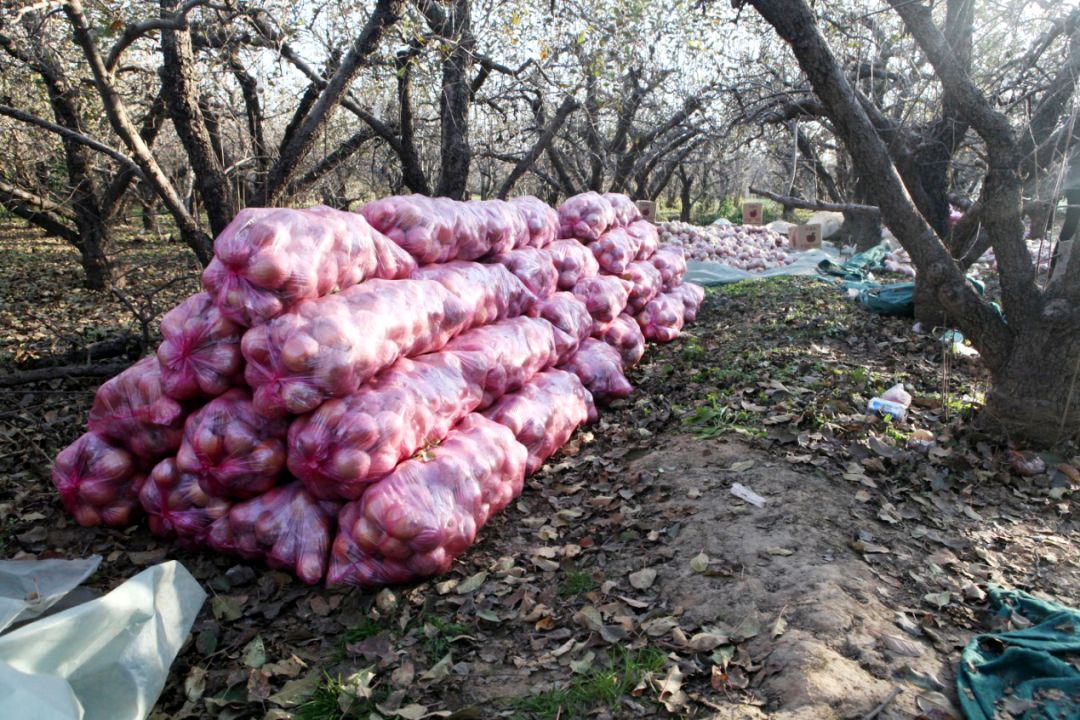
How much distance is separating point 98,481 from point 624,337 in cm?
370

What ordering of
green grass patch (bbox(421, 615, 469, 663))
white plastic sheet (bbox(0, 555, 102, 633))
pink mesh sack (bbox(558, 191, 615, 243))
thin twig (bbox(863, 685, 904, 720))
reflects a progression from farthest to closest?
1. pink mesh sack (bbox(558, 191, 615, 243))
2. green grass patch (bbox(421, 615, 469, 663))
3. white plastic sheet (bbox(0, 555, 102, 633))
4. thin twig (bbox(863, 685, 904, 720))

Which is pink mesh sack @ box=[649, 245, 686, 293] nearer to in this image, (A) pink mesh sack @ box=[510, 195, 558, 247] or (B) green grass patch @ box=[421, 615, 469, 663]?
(A) pink mesh sack @ box=[510, 195, 558, 247]

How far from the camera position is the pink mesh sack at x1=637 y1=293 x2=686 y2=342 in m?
6.53

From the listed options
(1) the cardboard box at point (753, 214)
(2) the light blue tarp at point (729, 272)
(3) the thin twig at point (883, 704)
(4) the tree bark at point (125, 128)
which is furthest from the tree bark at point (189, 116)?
(1) the cardboard box at point (753, 214)

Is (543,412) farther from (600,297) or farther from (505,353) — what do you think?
(600,297)

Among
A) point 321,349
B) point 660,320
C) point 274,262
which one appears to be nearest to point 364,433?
point 321,349

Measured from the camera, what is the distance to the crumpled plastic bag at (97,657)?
1884 millimetres

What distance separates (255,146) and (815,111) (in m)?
6.53

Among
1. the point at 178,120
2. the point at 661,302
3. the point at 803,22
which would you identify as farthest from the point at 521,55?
the point at 803,22

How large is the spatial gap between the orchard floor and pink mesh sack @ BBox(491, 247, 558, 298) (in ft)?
3.26

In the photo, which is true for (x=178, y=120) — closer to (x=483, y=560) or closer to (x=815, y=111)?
(x=483, y=560)

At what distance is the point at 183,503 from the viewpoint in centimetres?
316

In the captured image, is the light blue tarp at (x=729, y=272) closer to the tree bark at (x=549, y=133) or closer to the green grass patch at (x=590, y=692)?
the tree bark at (x=549, y=133)

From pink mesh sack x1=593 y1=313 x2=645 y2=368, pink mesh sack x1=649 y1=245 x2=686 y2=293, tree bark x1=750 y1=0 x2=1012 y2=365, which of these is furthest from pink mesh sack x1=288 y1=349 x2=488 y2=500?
pink mesh sack x1=649 y1=245 x2=686 y2=293
